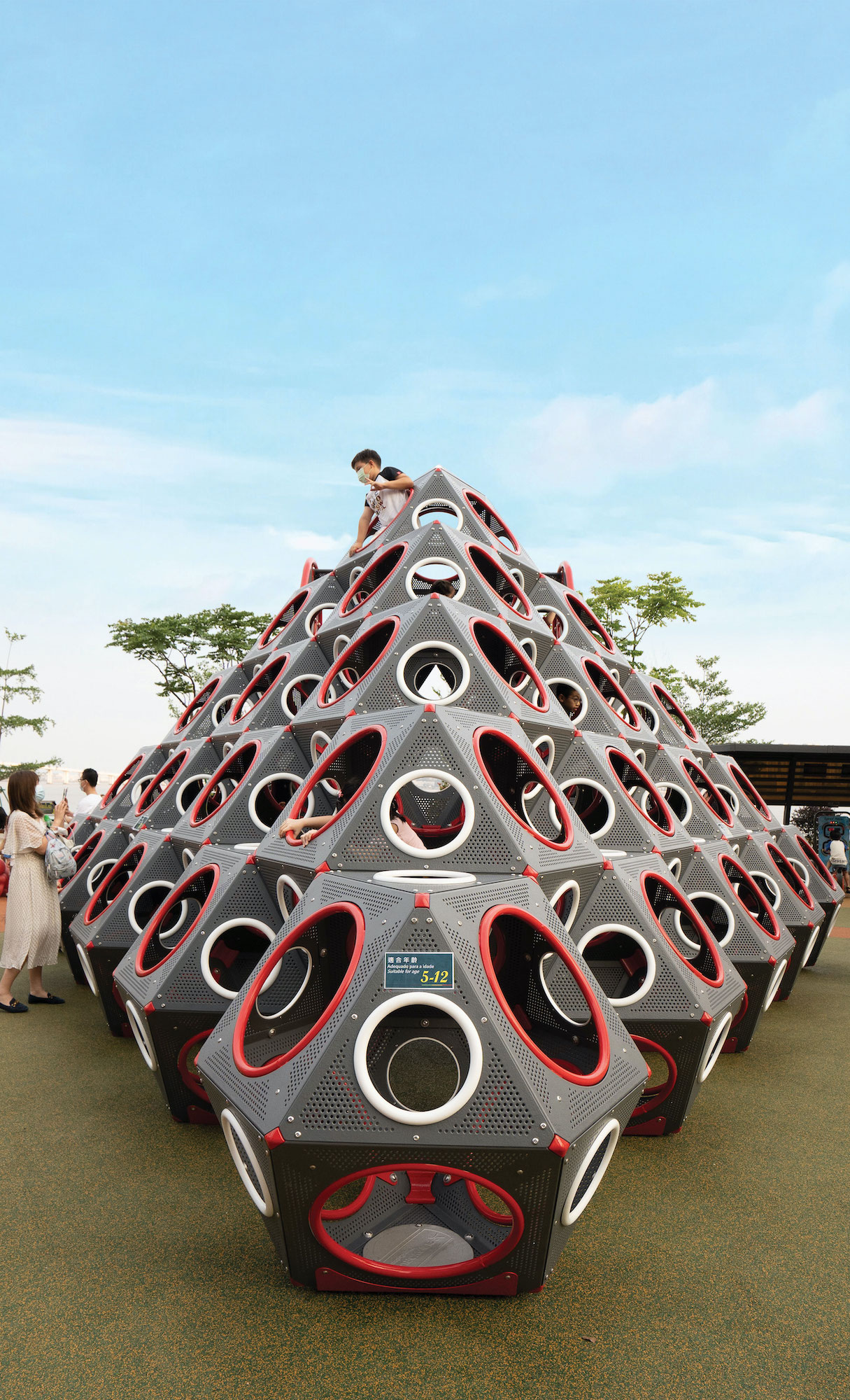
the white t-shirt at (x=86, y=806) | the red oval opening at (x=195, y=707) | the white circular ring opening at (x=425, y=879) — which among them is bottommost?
the white t-shirt at (x=86, y=806)

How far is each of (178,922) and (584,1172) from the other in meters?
3.54

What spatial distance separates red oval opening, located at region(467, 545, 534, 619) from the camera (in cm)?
714

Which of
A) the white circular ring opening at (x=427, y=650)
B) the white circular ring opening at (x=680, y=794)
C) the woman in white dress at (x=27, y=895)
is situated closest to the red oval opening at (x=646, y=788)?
the white circular ring opening at (x=680, y=794)

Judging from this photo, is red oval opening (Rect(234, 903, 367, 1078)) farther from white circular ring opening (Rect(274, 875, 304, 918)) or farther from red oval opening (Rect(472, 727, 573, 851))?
red oval opening (Rect(472, 727, 573, 851))

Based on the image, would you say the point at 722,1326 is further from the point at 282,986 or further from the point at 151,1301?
the point at 282,986

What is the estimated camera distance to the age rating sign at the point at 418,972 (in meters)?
3.13

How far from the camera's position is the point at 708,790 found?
923 centimetres

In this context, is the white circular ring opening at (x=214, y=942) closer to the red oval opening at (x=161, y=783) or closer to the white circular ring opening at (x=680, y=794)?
the red oval opening at (x=161, y=783)

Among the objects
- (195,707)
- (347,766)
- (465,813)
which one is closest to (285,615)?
(195,707)

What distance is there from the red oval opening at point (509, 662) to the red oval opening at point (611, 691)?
26.7 inches

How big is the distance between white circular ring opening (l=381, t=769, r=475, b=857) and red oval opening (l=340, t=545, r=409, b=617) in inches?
113

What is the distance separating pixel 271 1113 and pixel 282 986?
1.74 m

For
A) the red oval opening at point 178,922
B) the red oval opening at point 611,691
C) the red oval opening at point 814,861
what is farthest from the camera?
the red oval opening at point 814,861

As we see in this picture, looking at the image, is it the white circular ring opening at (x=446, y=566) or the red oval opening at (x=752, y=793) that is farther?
the red oval opening at (x=752, y=793)
